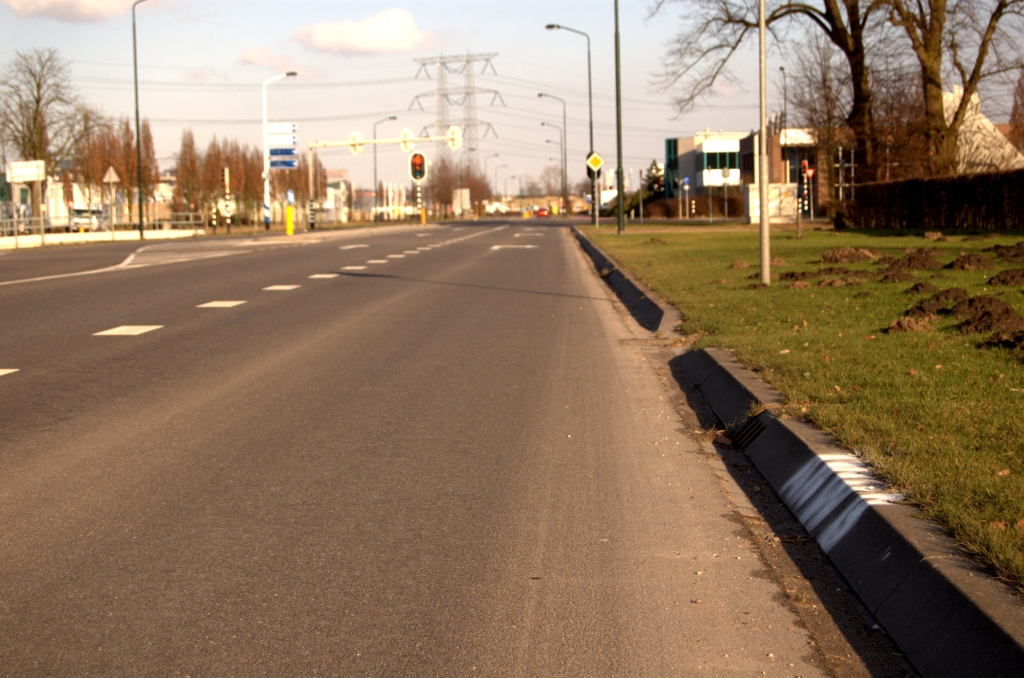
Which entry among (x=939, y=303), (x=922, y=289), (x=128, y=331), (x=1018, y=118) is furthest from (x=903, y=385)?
(x=1018, y=118)

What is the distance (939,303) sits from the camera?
35.6 feet

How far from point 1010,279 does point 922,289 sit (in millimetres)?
1345

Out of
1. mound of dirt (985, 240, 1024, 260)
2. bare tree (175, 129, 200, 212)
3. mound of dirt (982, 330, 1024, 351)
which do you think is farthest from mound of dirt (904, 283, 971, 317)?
bare tree (175, 129, 200, 212)

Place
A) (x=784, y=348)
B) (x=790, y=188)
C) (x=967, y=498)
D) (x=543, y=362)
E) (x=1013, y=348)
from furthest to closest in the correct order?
(x=790, y=188) < (x=543, y=362) < (x=784, y=348) < (x=1013, y=348) < (x=967, y=498)

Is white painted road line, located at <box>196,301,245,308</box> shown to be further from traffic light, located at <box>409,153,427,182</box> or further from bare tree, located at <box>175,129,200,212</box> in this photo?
bare tree, located at <box>175,129,200,212</box>

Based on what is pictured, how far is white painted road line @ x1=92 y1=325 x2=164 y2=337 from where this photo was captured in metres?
11.8

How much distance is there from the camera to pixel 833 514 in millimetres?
4730

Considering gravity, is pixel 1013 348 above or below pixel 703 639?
above

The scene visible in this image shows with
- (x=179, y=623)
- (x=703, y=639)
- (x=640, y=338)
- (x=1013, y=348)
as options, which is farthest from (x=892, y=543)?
(x=640, y=338)

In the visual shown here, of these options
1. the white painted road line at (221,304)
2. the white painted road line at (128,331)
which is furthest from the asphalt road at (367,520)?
the white painted road line at (221,304)

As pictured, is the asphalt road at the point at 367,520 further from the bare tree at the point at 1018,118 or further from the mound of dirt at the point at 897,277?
the bare tree at the point at 1018,118

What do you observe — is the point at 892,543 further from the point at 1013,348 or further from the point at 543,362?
the point at 543,362

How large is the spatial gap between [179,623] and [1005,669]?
2715 mm

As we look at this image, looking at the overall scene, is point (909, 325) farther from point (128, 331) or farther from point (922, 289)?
point (128, 331)
